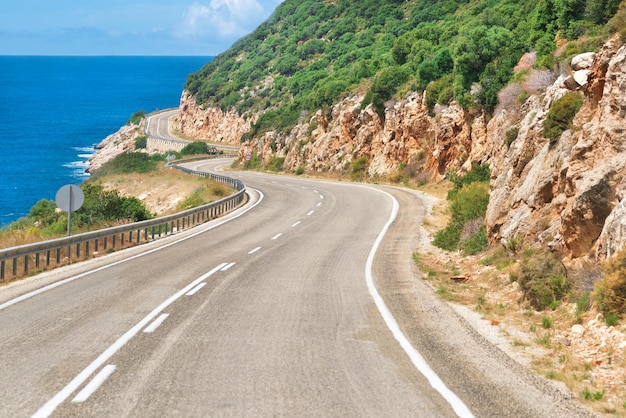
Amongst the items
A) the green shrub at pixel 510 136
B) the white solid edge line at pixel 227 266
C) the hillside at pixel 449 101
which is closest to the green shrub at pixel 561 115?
the hillside at pixel 449 101

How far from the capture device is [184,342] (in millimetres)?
8594

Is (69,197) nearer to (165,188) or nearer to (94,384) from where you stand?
(94,384)

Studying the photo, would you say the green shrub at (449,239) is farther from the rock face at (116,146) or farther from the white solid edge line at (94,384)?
the rock face at (116,146)

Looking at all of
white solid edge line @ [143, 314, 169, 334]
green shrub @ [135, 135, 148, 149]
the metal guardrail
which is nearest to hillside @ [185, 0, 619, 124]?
green shrub @ [135, 135, 148, 149]

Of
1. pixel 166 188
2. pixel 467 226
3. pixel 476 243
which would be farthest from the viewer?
pixel 166 188

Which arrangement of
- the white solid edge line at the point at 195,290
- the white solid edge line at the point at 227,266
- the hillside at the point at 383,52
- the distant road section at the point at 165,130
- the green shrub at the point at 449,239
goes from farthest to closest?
1. the distant road section at the point at 165,130
2. the hillside at the point at 383,52
3. the green shrub at the point at 449,239
4. the white solid edge line at the point at 227,266
5. the white solid edge line at the point at 195,290

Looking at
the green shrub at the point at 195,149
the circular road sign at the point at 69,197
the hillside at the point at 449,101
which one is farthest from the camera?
the green shrub at the point at 195,149

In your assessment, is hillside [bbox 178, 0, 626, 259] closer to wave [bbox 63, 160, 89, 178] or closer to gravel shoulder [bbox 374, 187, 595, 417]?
gravel shoulder [bbox 374, 187, 595, 417]

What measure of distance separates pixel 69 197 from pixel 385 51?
6375cm

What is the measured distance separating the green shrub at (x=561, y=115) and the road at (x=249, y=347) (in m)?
4.56

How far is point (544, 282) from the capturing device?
10.9 metres

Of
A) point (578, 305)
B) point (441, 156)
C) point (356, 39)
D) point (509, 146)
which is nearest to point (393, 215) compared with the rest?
point (509, 146)

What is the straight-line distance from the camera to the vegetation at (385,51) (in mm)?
32528

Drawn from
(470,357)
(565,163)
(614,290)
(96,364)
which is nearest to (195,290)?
(96,364)
